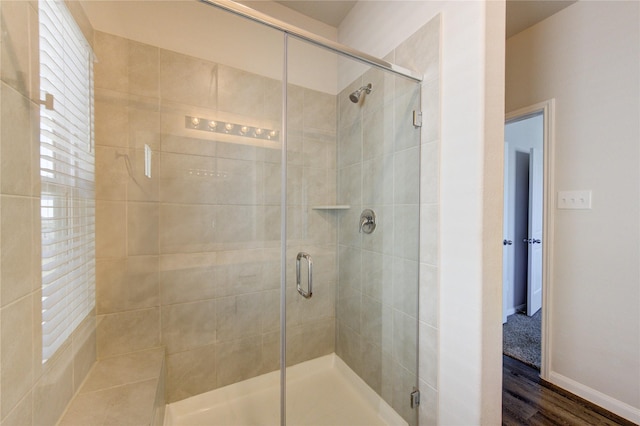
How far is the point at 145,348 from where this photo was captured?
1371mm

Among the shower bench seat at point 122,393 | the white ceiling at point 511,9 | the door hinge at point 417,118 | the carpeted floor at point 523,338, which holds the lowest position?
the carpeted floor at point 523,338

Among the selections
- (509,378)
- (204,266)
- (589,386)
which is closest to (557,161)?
(589,386)

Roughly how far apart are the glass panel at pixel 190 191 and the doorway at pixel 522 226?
2.70 metres

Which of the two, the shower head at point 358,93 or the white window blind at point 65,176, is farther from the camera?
the shower head at point 358,93

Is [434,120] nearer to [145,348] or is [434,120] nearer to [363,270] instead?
[363,270]

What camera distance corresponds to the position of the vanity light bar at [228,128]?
142cm

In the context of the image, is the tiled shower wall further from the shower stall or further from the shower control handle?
the shower control handle

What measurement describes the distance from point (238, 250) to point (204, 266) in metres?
0.22

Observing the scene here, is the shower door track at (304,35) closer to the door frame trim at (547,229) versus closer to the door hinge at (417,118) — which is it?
the door hinge at (417,118)

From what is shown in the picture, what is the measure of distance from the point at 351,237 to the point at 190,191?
101 centimetres

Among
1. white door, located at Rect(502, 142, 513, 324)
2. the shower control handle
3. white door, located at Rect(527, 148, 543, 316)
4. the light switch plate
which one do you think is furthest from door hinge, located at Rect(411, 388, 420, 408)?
white door, located at Rect(527, 148, 543, 316)

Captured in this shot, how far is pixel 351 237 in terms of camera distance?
61.0 inches

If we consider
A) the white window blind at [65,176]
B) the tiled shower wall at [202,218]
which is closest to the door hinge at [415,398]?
the tiled shower wall at [202,218]

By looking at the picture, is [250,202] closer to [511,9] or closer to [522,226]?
[511,9]
